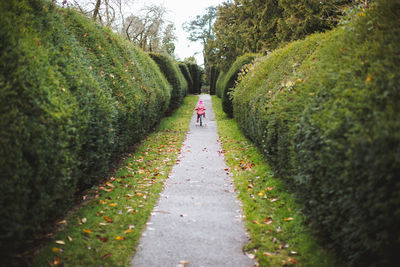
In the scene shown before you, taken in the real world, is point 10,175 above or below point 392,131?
below

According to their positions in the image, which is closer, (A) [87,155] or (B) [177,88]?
(A) [87,155]

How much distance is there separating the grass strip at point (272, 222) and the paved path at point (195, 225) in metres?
0.19

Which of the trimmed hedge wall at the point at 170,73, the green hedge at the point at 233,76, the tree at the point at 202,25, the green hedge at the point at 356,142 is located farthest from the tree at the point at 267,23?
the tree at the point at 202,25

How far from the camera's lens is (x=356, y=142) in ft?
7.84

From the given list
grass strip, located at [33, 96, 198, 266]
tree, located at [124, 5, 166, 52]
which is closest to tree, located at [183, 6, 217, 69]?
tree, located at [124, 5, 166, 52]

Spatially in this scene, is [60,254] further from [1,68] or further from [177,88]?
[177,88]

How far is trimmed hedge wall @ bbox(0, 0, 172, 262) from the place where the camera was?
106 inches

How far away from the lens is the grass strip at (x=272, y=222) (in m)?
3.27

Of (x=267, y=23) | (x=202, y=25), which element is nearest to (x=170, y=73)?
(x=267, y=23)

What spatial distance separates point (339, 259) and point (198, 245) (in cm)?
173

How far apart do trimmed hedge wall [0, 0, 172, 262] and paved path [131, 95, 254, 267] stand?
4.45 ft

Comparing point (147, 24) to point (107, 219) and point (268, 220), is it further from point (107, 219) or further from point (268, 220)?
point (268, 220)

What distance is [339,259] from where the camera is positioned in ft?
9.96

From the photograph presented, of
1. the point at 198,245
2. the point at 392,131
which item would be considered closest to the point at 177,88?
the point at 198,245
